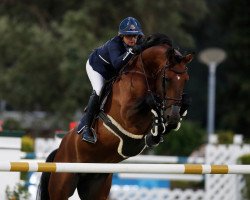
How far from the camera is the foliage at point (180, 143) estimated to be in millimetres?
19234

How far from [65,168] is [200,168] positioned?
1059mm

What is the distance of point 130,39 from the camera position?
8.13 meters

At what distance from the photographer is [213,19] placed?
38219 millimetres

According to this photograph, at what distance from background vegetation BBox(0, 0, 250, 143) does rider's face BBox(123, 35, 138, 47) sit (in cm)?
1798

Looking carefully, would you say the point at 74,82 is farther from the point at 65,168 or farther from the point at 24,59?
the point at 65,168

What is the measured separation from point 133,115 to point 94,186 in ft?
3.43

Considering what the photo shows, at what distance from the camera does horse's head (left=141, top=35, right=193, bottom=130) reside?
7.44 meters

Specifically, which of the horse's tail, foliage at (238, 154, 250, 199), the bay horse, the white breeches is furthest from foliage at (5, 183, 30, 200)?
foliage at (238, 154, 250, 199)

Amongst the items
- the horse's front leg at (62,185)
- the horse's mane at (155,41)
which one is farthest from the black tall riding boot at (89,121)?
the horse's mane at (155,41)

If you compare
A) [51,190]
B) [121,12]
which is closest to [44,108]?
[121,12]

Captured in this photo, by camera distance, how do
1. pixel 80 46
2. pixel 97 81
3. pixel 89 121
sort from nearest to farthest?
pixel 89 121, pixel 97 81, pixel 80 46

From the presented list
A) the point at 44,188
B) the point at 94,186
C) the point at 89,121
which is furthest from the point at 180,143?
the point at 89,121

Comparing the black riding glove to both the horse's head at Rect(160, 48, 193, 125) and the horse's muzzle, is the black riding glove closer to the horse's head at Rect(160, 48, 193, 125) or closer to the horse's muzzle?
the horse's head at Rect(160, 48, 193, 125)

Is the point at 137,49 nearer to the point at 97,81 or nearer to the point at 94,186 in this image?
the point at 97,81
